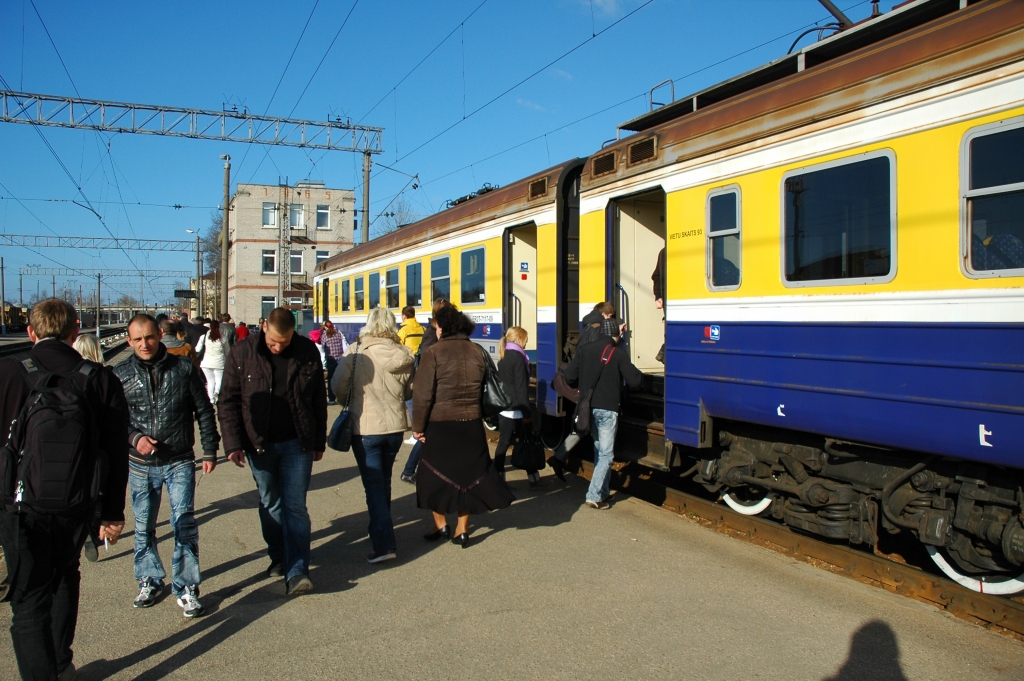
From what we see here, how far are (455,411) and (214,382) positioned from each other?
28.2 feet

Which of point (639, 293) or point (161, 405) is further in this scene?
point (639, 293)

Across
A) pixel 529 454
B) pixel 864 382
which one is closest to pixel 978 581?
pixel 864 382

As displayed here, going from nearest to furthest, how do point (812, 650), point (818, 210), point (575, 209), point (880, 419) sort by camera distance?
point (812, 650), point (880, 419), point (818, 210), point (575, 209)

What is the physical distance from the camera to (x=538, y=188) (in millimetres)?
9406

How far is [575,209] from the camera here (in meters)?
9.17

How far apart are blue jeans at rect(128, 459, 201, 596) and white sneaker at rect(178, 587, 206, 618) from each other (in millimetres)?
36

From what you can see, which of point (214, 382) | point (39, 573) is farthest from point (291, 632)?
point (214, 382)

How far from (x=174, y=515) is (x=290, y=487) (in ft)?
2.39

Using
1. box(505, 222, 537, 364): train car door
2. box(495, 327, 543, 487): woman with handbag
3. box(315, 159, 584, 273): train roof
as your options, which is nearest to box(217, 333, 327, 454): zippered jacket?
box(495, 327, 543, 487): woman with handbag

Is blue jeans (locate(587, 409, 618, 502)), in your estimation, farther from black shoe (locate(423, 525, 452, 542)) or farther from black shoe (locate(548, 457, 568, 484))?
black shoe (locate(423, 525, 452, 542))

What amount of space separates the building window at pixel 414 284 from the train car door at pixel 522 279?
136 inches

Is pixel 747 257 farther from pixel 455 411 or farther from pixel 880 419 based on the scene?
pixel 455 411

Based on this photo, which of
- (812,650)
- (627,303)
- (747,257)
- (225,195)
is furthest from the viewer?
(225,195)

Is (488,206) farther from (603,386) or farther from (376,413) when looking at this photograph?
(376,413)
